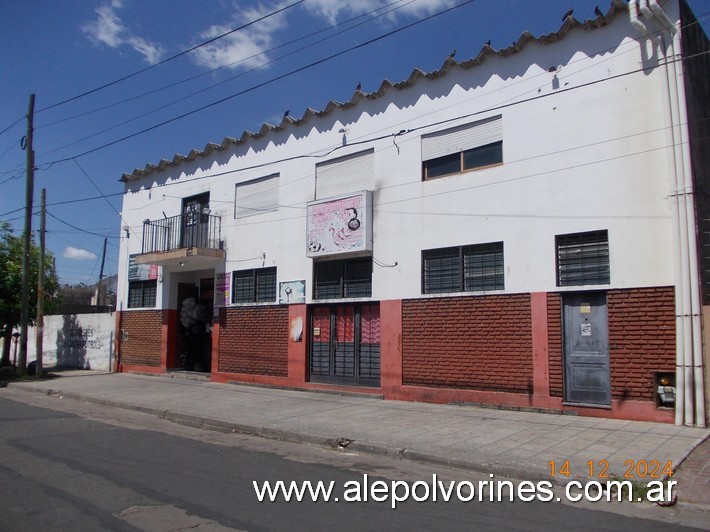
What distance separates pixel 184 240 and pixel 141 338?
4.09m

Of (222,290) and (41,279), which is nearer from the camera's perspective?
(222,290)

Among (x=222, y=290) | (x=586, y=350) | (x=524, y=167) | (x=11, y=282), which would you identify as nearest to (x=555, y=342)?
(x=586, y=350)

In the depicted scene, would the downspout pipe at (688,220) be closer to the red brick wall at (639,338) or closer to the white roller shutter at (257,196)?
the red brick wall at (639,338)

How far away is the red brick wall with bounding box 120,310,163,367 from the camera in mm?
19219

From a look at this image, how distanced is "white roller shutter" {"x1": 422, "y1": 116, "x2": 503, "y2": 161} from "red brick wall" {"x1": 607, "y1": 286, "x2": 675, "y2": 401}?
13.5 ft

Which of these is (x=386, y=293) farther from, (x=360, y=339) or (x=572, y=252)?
(x=572, y=252)

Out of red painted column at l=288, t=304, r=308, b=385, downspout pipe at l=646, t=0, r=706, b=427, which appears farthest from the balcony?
downspout pipe at l=646, t=0, r=706, b=427

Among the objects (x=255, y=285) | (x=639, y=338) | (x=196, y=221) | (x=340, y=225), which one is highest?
(x=196, y=221)

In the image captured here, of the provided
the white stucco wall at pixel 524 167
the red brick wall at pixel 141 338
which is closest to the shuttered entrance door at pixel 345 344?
the white stucco wall at pixel 524 167

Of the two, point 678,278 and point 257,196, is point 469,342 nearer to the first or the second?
point 678,278

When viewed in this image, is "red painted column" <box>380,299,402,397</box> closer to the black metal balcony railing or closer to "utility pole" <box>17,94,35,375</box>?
the black metal balcony railing

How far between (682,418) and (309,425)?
611 cm

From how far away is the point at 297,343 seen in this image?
49.2 ft

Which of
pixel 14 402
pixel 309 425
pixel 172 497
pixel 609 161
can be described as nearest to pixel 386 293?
pixel 309 425
